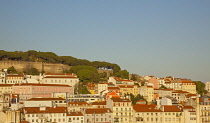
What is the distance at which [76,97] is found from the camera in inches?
2945

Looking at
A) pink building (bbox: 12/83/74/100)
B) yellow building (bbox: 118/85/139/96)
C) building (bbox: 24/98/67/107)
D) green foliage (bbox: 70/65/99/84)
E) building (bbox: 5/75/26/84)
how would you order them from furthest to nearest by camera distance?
green foliage (bbox: 70/65/99/84) < building (bbox: 5/75/26/84) < yellow building (bbox: 118/85/139/96) < pink building (bbox: 12/83/74/100) < building (bbox: 24/98/67/107)

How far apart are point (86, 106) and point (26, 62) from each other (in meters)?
41.6

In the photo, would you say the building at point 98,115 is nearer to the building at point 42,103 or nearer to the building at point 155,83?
the building at point 42,103

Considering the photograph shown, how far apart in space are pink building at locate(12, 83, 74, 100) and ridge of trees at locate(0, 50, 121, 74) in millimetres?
27086

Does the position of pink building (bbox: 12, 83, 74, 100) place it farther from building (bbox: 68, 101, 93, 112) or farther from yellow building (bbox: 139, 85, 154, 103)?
yellow building (bbox: 139, 85, 154, 103)

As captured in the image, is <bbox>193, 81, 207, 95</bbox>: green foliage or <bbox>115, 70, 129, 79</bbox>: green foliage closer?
<bbox>193, 81, 207, 95</bbox>: green foliage

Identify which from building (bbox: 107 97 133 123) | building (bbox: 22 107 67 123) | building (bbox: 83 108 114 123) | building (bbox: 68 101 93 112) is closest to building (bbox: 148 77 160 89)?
building (bbox: 68 101 93 112)

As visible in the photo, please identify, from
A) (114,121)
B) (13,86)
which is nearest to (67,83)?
(13,86)

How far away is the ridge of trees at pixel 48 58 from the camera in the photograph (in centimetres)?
10569

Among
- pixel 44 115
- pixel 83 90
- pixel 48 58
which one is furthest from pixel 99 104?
pixel 48 58

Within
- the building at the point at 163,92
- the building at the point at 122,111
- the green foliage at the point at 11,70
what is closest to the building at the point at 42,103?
the building at the point at 122,111

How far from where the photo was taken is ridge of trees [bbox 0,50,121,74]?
106m

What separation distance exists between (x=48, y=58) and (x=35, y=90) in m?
31.8

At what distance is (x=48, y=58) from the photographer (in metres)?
110
